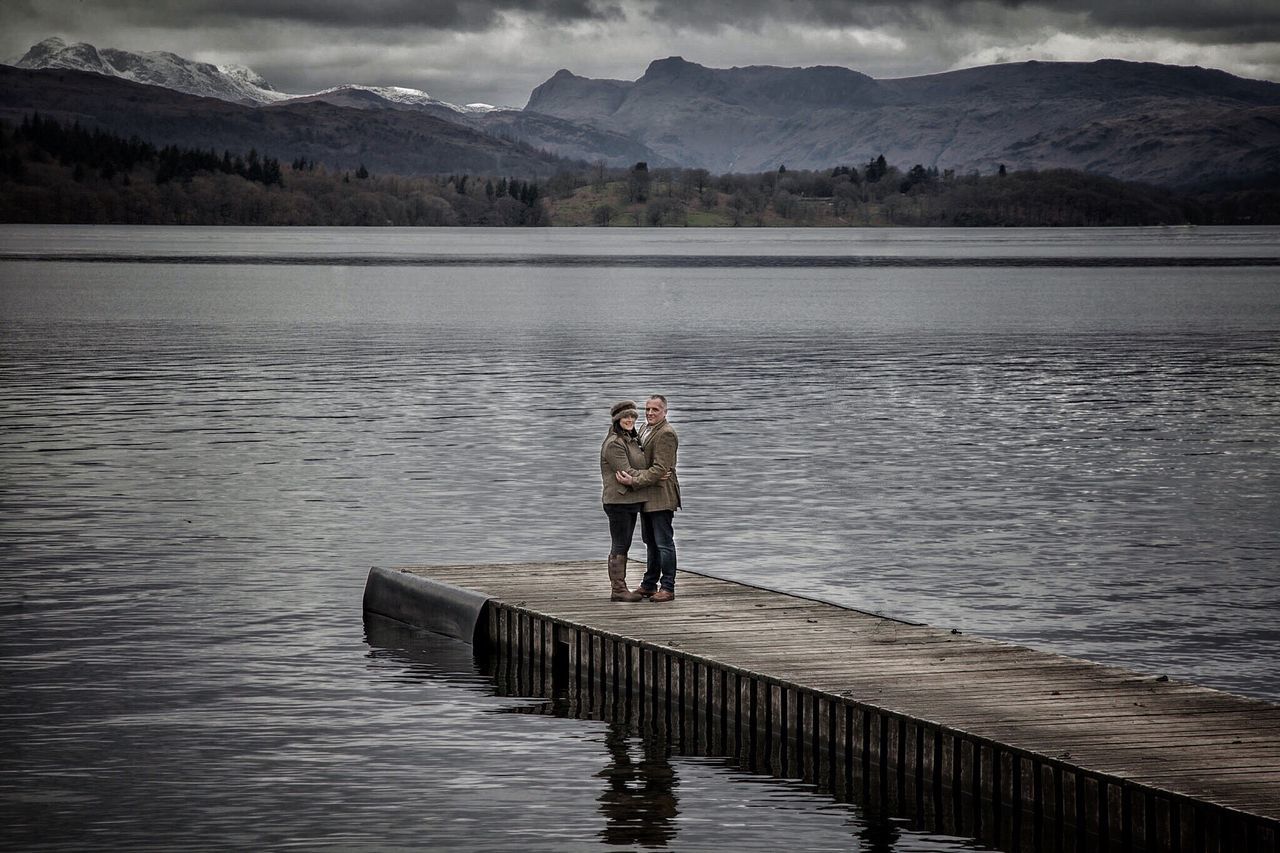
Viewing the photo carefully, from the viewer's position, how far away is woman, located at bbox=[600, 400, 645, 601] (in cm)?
2133

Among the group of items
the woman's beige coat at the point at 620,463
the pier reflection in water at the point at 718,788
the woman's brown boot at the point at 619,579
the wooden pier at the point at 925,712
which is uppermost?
the woman's beige coat at the point at 620,463

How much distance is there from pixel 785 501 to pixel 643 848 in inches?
841

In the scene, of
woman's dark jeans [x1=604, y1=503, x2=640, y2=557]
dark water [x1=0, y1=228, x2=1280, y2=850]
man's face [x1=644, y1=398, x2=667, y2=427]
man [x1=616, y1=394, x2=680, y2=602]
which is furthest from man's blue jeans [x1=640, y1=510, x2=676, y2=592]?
dark water [x1=0, y1=228, x2=1280, y2=850]

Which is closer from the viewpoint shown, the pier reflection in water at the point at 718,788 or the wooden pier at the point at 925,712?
the wooden pier at the point at 925,712

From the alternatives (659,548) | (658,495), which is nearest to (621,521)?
(659,548)

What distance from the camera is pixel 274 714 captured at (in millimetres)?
20281

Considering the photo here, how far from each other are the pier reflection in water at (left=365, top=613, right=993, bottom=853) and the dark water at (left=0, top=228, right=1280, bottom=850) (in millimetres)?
64

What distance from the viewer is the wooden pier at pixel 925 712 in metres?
14.9

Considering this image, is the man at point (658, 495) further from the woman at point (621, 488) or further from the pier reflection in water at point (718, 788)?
the pier reflection in water at point (718, 788)

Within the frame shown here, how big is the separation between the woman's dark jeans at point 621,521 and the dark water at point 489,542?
79.4 inches

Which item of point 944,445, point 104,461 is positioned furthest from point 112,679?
point 944,445

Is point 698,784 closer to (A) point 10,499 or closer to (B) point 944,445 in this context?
(A) point 10,499

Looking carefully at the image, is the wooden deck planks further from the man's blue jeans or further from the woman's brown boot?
the man's blue jeans

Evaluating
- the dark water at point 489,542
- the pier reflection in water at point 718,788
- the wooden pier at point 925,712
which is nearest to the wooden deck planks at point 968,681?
the wooden pier at point 925,712
